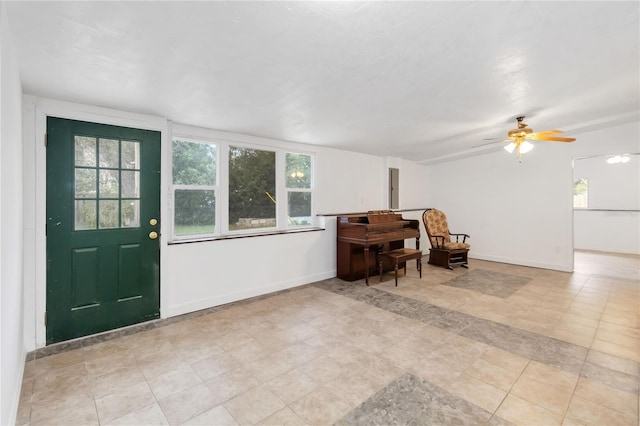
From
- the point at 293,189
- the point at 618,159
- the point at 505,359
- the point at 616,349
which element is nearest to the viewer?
the point at 505,359

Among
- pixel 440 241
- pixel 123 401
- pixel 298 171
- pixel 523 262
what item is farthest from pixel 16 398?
pixel 523 262

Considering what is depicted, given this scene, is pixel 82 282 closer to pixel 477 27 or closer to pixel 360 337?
pixel 360 337

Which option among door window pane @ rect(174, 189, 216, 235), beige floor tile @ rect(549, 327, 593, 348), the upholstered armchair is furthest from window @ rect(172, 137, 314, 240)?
beige floor tile @ rect(549, 327, 593, 348)

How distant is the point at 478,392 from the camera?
6.50ft

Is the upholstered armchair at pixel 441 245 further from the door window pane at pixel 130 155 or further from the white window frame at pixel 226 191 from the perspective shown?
the door window pane at pixel 130 155

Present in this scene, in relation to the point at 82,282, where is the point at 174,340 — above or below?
below

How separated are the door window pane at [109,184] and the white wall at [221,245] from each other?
16.5 inches

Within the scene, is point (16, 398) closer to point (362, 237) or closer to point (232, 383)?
point (232, 383)

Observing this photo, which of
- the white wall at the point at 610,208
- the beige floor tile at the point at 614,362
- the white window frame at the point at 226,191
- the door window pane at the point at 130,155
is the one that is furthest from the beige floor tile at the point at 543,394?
the white wall at the point at 610,208

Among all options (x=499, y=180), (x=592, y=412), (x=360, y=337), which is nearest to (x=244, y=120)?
(x=360, y=337)

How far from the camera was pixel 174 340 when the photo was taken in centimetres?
273

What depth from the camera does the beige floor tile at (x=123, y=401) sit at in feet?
5.84

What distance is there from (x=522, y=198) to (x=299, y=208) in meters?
4.63

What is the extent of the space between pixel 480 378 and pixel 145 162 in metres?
3.67
